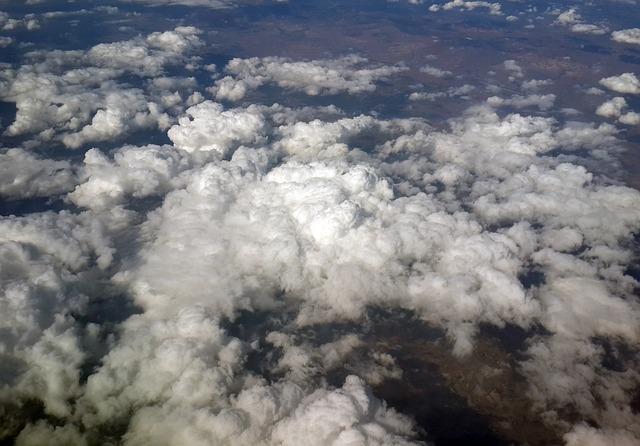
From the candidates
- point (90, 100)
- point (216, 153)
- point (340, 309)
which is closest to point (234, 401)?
point (340, 309)

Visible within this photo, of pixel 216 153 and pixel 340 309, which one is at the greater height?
pixel 216 153

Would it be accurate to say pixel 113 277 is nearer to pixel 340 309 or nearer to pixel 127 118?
pixel 340 309

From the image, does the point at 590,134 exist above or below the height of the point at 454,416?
above

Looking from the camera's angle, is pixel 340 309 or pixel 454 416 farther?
pixel 340 309

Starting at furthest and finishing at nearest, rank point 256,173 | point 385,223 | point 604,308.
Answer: point 256,173
point 385,223
point 604,308

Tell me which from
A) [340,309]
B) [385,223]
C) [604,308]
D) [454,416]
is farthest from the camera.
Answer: [385,223]

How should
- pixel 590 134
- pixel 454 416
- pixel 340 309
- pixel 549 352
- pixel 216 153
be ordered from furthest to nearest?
pixel 590 134 → pixel 216 153 → pixel 340 309 → pixel 549 352 → pixel 454 416

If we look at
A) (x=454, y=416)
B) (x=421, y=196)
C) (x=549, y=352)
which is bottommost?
(x=454, y=416)

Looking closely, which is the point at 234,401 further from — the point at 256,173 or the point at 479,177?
the point at 479,177

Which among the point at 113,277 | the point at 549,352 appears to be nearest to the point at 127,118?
the point at 113,277
